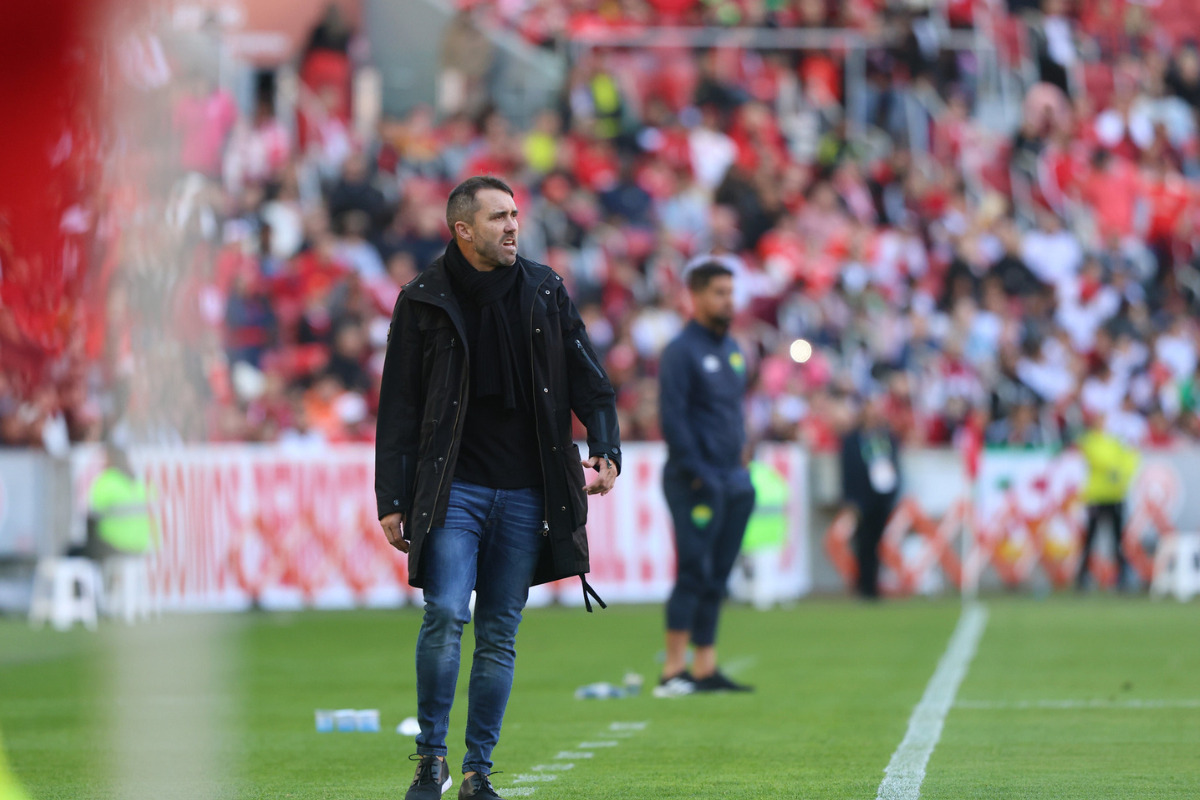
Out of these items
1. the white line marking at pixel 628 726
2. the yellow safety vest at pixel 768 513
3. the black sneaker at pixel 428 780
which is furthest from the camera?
the yellow safety vest at pixel 768 513

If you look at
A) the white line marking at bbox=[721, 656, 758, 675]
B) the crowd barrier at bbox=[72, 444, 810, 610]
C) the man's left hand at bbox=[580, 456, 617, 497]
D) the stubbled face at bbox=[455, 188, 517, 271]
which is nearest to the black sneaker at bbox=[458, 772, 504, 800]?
the man's left hand at bbox=[580, 456, 617, 497]

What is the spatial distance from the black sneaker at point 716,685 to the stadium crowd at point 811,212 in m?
9.57

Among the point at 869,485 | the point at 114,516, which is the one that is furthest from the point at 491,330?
the point at 869,485

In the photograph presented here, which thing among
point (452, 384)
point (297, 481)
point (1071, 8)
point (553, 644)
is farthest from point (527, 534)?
point (1071, 8)

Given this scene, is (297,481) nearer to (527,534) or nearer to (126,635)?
(527,534)

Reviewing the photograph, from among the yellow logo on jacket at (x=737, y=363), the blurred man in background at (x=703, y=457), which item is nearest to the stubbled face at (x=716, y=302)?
the blurred man in background at (x=703, y=457)

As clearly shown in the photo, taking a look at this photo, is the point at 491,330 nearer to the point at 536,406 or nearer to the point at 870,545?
the point at 536,406

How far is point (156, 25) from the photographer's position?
312 centimetres

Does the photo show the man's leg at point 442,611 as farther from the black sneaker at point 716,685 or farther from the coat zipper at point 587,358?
the black sneaker at point 716,685

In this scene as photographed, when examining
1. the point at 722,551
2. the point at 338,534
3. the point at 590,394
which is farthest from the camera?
the point at 338,534

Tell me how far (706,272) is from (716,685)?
92.4 inches

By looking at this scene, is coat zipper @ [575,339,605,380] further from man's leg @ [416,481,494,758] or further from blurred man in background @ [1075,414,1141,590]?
blurred man in background @ [1075,414,1141,590]

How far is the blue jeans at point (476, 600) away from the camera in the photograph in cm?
699

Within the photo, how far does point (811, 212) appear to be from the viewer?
25875 mm
